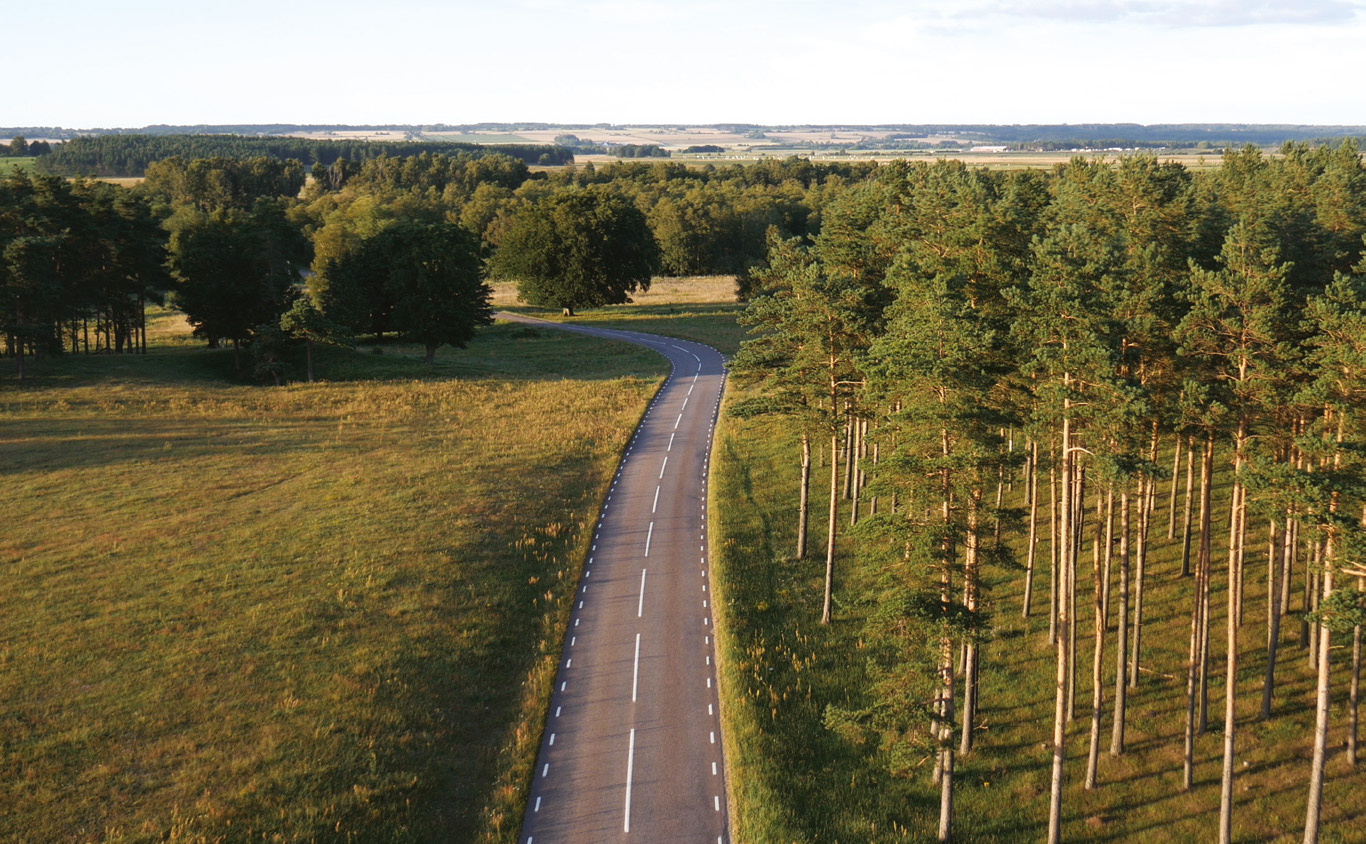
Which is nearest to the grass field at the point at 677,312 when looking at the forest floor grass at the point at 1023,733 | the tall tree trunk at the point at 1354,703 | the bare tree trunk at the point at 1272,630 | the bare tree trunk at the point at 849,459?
the bare tree trunk at the point at 849,459

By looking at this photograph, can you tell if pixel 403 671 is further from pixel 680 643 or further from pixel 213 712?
pixel 680 643

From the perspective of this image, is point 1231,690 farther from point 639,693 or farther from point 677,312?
point 677,312

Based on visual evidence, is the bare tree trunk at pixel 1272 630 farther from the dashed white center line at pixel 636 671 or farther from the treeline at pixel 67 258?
the treeline at pixel 67 258

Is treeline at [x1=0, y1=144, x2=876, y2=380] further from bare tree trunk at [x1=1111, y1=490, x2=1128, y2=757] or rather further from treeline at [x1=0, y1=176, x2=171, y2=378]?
bare tree trunk at [x1=1111, y1=490, x2=1128, y2=757]

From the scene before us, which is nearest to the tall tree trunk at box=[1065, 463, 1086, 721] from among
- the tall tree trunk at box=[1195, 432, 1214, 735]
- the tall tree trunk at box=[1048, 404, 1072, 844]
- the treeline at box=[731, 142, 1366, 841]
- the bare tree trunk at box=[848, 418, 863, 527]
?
the treeline at box=[731, 142, 1366, 841]

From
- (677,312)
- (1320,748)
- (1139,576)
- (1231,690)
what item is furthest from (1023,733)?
(677,312)

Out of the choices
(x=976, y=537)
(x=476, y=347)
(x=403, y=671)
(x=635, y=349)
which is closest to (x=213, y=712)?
(x=403, y=671)
